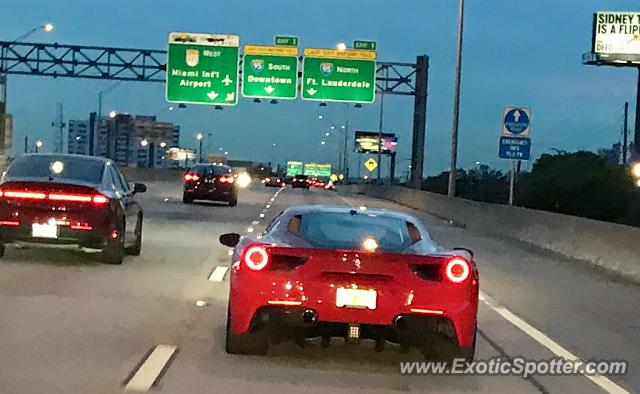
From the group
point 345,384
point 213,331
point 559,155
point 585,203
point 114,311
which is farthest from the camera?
point 559,155

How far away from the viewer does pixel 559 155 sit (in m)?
83.3

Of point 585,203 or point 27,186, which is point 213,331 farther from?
point 585,203

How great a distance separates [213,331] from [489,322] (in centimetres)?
330

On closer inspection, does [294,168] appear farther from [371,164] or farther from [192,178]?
[192,178]

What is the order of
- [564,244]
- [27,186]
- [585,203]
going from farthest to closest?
[585,203]
[564,244]
[27,186]

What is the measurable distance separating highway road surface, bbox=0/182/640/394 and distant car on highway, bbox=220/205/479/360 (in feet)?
1.02

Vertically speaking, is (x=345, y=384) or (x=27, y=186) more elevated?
(x=27, y=186)

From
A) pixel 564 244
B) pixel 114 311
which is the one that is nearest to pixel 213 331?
pixel 114 311

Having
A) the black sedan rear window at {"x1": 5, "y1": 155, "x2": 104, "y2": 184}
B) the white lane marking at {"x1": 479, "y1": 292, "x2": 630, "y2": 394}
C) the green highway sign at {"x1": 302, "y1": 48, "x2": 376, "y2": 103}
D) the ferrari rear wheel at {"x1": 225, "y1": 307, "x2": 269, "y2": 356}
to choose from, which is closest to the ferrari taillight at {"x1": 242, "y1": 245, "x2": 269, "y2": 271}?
the ferrari rear wheel at {"x1": 225, "y1": 307, "x2": 269, "y2": 356}

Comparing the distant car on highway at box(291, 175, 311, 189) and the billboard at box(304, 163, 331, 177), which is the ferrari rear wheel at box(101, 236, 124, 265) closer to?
the distant car on highway at box(291, 175, 311, 189)

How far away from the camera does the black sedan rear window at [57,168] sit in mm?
15641

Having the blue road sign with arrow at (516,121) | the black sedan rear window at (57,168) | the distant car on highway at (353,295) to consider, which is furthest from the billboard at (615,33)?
the distant car on highway at (353,295)

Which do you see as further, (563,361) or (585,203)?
(585,203)

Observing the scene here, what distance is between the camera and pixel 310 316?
862cm
